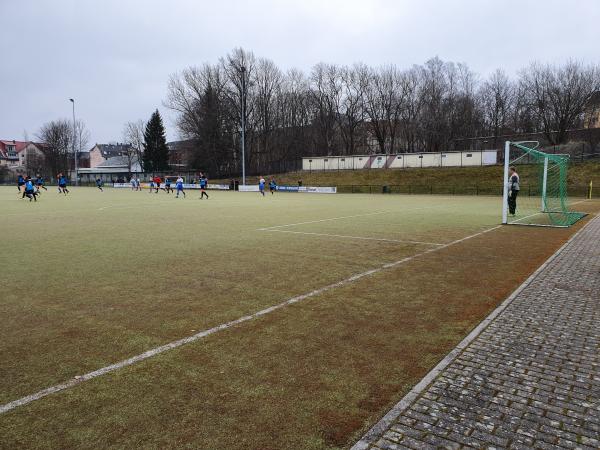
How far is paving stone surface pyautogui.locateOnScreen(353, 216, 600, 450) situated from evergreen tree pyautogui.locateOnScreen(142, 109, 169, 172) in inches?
3336

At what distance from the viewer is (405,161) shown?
189ft

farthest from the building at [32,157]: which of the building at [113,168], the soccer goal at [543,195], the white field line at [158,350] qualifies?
the white field line at [158,350]

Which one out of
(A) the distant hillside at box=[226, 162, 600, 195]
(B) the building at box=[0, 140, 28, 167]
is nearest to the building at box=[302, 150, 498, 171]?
(A) the distant hillside at box=[226, 162, 600, 195]

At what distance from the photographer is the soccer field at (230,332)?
11.3ft

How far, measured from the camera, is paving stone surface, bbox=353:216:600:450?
3227 millimetres

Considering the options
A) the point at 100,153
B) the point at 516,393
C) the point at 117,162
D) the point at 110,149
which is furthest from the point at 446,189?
the point at 110,149

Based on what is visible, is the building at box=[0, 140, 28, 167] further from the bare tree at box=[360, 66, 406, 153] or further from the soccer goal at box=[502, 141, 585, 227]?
the soccer goal at box=[502, 141, 585, 227]

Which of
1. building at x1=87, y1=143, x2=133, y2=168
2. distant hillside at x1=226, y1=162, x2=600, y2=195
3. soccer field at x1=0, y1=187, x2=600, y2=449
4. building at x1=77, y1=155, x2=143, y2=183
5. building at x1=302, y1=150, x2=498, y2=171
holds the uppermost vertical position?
building at x1=87, y1=143, x2=133, y2=168

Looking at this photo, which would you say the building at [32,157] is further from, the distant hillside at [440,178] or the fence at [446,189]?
the fence at [446,189]

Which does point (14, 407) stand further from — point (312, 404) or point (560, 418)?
point (560, 418)

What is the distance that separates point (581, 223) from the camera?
1744 cm

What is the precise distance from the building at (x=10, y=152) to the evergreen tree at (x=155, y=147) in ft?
225

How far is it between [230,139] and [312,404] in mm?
72260

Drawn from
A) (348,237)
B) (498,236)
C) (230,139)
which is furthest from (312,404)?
(230,139)
